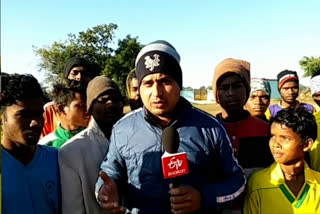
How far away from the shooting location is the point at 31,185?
2.62 meters

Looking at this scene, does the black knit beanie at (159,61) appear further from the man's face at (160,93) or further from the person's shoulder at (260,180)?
the person's shoulder at (260,180)

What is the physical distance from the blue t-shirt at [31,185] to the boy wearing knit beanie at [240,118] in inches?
55.5

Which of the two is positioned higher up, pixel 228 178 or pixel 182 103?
pixel 182 103

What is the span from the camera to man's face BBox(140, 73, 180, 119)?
2.45 meters

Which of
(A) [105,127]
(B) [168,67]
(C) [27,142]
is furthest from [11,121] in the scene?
(B) [168,67]

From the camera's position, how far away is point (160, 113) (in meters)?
2.48

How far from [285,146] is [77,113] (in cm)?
186

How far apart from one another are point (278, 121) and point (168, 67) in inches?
43.4

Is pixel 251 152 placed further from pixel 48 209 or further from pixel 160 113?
pixel 48 209

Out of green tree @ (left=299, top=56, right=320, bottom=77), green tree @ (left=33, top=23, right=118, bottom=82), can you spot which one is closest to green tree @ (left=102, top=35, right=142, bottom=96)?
green tree @ (left=33, top=23, right=118, bottom=82)

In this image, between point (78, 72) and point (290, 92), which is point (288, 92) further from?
point (78, 72)

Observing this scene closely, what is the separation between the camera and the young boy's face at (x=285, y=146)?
9.81 ft

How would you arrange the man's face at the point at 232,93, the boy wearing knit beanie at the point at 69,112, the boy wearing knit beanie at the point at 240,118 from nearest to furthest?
1. the boy wearing knit beanie at the point at 240,118
2. the man's face at the point at 232,93
3. the boy wearing knit beanie at the point at 69,112

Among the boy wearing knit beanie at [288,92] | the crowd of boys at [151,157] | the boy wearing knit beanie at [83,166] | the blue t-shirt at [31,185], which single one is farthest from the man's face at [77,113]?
the boy wearing knit beanie at [288,92]
